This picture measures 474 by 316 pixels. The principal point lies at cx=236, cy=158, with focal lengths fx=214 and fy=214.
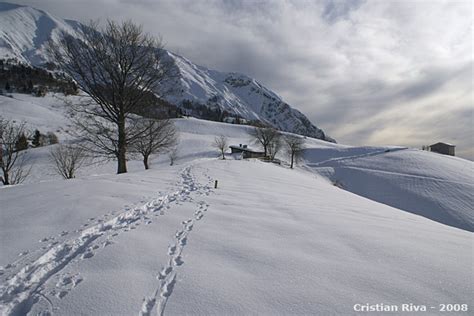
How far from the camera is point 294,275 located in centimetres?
282

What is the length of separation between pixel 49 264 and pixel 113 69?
33.2 ft

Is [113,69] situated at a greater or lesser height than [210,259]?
greater

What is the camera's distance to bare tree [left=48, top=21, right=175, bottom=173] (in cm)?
1013

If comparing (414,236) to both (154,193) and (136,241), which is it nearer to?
(136,241)

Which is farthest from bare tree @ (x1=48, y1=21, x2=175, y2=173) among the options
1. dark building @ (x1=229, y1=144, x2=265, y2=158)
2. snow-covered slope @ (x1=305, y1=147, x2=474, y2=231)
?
dark building @ (x1=229, y1=144, x2=265, y2=158)

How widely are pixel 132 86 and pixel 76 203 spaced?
767 centimetres

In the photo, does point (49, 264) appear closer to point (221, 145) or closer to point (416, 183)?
point (416, 183)

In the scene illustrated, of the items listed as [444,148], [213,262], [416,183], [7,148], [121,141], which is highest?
[444,148]

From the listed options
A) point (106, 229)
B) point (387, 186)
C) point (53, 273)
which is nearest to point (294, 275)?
point (53, 273)

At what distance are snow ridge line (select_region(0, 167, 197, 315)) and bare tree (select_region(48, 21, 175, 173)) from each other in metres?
8.22

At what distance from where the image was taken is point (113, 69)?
10.6 metres

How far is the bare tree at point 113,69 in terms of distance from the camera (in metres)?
10.1

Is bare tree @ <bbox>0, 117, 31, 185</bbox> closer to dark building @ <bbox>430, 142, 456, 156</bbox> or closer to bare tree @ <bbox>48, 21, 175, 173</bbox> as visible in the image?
bare tree @ <bbox>48, 21, 175, 173</bbox>

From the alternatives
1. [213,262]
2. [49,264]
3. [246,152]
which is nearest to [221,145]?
[246,152]
